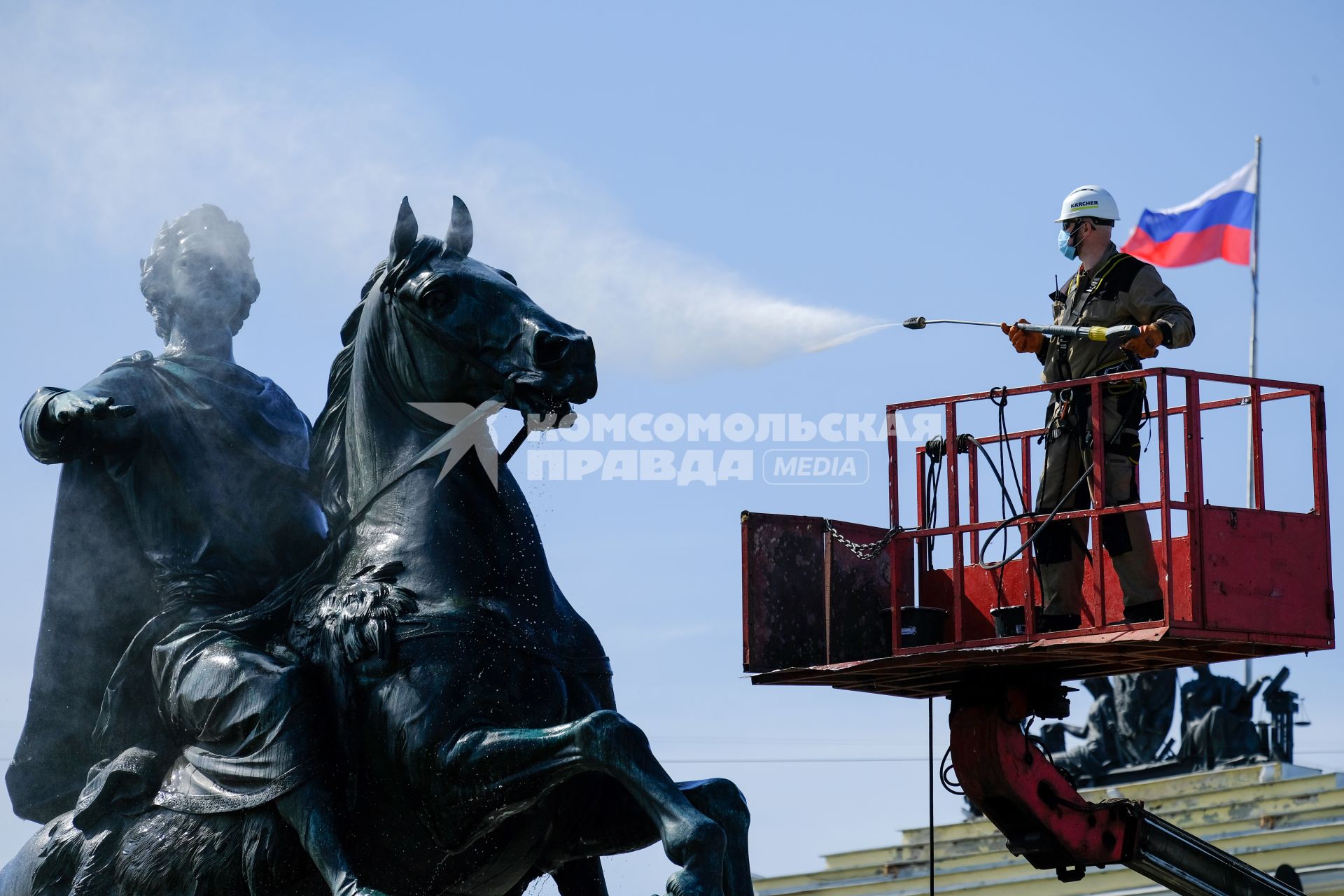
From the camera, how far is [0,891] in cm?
1047

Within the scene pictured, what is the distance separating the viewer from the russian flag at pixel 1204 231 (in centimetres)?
3947

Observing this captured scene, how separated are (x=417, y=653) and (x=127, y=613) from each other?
173 centimetres

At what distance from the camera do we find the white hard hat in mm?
13344

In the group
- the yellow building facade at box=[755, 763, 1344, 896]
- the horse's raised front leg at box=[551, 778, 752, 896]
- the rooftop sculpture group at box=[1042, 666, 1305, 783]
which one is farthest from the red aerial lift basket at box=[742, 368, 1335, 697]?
the rooftop sculpture group at box=[1042, 666, 1305, 783]

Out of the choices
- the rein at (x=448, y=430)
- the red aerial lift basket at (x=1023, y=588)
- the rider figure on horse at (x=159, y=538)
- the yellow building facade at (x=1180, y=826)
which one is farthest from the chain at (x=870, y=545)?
the yellow building facade at (x=1180, y=826)

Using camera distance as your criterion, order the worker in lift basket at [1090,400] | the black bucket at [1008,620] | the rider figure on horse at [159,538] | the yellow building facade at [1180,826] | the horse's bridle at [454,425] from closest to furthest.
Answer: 1. the horse's bridle at [454,425]
2. the rider figure on horse at [159,538]
3. the worker in lift basket at [1090,400]
4. the black bucket at [1008,620]
5. the yellow building facade at [1180,826]

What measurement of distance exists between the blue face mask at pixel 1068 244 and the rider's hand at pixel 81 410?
216 inches

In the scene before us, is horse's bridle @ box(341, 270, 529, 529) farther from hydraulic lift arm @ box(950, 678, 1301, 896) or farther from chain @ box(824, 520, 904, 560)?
hydraulic lift arm @ box(950, 678, 1301, 896)

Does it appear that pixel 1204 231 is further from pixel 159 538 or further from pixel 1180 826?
pixel 159 538

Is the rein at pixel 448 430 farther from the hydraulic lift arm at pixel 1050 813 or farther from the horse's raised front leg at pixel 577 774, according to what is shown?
the hydraulic lift arm at pixel 1050 813

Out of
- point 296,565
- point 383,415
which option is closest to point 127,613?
point 296,565

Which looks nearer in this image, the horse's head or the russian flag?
the horse's head

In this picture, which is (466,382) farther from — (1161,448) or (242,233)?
(1161,448)

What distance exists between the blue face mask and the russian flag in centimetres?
2560
